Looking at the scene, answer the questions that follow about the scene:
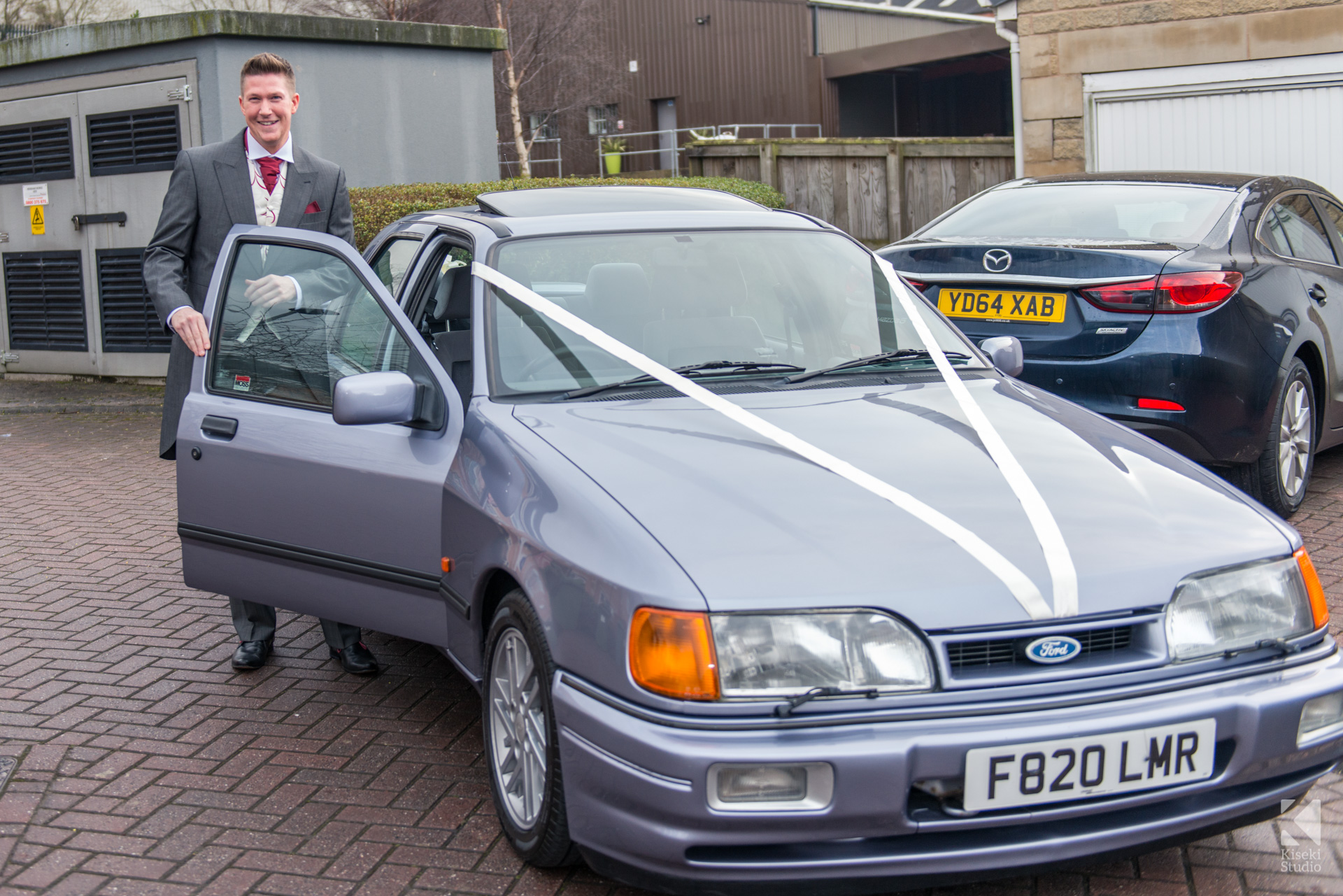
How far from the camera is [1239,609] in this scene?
281 centimetres

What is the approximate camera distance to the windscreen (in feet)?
12.2

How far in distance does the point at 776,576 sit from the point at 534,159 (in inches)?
1537

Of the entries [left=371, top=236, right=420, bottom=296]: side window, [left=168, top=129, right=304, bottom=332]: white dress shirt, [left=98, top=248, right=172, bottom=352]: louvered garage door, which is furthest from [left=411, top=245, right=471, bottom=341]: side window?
[left=98, top=248, right=172, bottom=352]: louvered garage door

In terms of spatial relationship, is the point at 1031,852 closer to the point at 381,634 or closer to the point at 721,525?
the point at 721,525

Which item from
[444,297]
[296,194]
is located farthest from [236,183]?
[444,297]

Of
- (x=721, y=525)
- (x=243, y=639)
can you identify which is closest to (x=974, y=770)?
(x=721, y=525)

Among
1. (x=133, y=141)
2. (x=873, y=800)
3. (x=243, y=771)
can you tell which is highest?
(x=133, y=141)

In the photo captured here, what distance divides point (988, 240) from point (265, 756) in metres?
4.11

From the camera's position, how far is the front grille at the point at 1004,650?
8.53ft

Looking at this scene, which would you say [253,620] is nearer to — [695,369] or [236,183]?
[236,183]

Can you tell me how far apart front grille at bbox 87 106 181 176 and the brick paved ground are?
227 inches

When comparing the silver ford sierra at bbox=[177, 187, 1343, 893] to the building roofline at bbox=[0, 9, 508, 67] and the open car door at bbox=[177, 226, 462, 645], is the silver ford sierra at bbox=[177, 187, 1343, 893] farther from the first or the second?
the building roofline at bbox=[0, 9, 508, 67]

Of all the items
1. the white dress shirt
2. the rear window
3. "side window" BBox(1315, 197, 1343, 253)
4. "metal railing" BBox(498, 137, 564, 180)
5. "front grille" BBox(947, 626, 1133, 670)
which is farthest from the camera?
"metal railing" BBox(498, 137, 564, 180)

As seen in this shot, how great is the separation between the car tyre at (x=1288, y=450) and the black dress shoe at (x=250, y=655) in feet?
14.0
